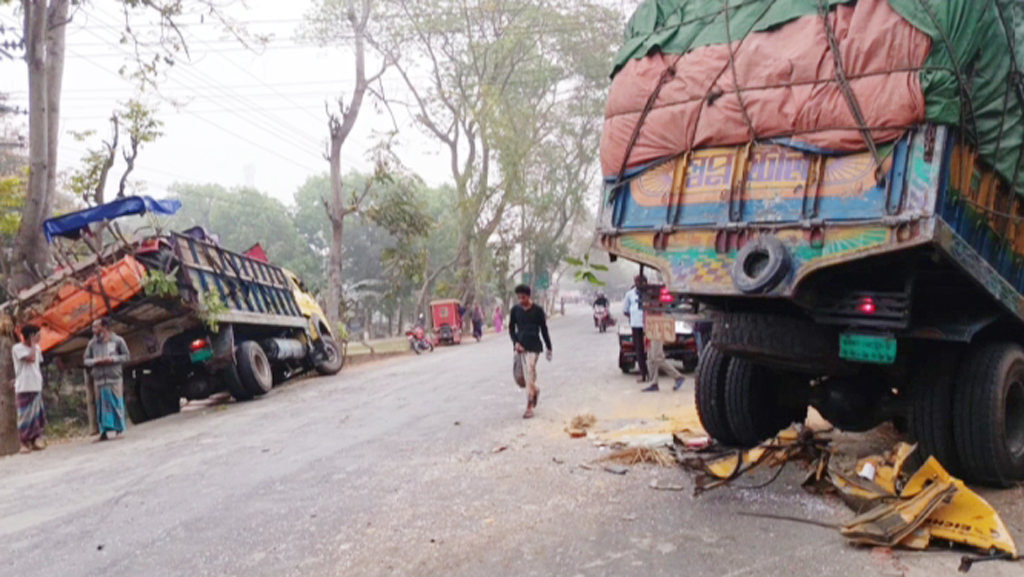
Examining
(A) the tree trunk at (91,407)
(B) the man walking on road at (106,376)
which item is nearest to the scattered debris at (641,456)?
(B) the man walking on road at (106,376)

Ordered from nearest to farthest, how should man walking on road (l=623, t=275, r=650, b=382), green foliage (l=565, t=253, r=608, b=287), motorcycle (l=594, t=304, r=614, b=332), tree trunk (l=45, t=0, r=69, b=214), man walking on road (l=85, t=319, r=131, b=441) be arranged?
1. green foliage (l=565, t=253, r=608, b=287)
2. man walking on road (l=85, t=319, r=131, b=441)
3. man walking on road (l=623, t=275, r=650, b=382)
4. tree trunk (l=45, t=0, r=69, b=214)
5. motorcycle (l=594, t=304, r=614, b=332)

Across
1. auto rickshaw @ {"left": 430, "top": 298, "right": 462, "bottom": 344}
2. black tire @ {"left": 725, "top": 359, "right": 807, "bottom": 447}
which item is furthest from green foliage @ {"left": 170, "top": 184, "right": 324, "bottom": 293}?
black tire @ {"left": 725, "top": 359, "right": 807, "bottom": 447}

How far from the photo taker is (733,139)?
5.43 m

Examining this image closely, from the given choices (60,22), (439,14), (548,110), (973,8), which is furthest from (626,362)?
(548,110)

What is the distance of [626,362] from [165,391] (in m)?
7.81

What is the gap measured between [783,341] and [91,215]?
32.8 ft

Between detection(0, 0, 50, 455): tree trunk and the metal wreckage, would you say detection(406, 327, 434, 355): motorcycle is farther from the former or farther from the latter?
the metal wreckage

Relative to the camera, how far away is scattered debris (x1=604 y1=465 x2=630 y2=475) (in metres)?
6.27

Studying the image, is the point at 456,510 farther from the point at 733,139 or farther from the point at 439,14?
the point at 439,14

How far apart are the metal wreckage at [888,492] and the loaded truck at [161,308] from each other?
839 cm

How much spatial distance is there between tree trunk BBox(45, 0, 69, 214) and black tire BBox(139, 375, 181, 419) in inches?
125

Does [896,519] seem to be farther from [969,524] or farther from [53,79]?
[53,79]

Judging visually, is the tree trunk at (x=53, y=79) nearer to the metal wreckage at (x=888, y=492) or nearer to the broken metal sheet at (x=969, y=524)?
the metal wreckage at (x=888, y=492)

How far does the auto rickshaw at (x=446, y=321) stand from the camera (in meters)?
28.7
